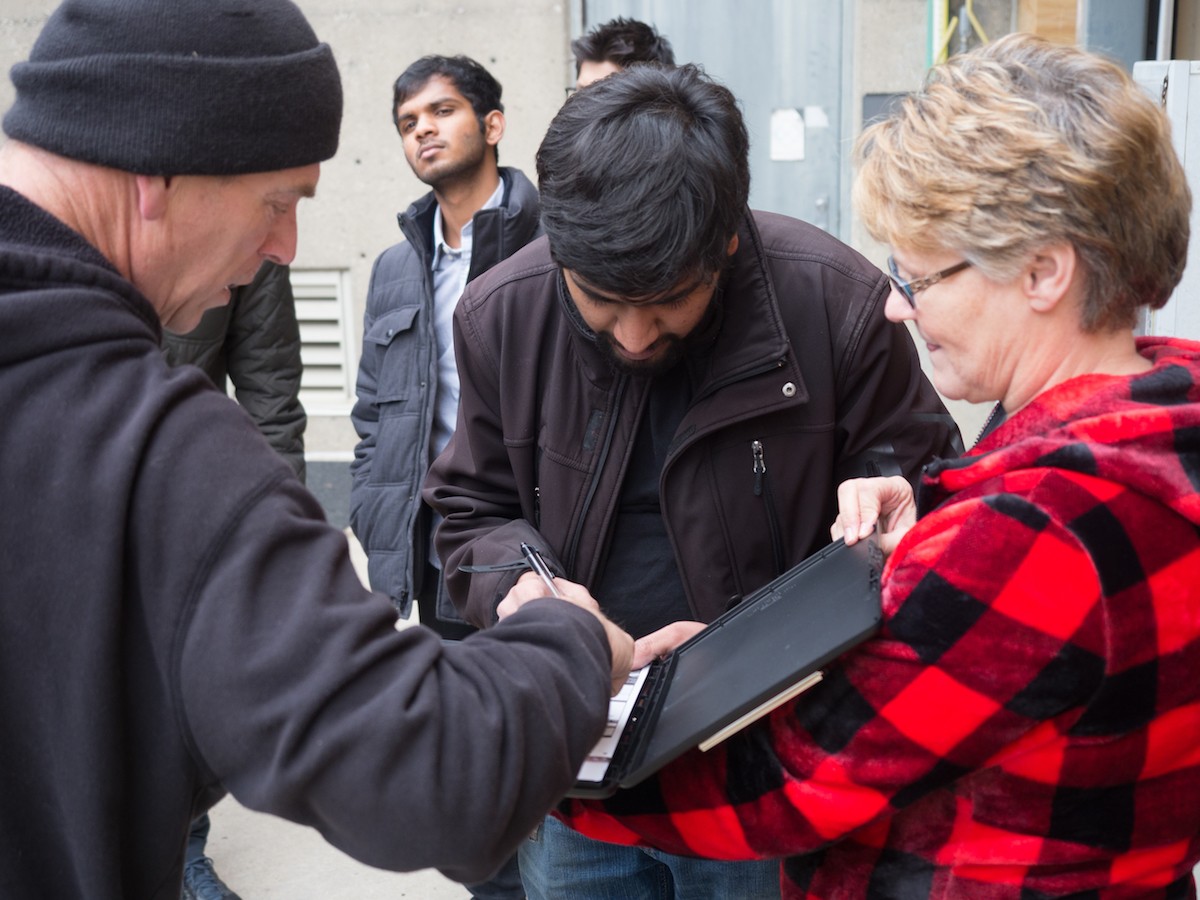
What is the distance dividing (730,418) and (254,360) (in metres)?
2.16

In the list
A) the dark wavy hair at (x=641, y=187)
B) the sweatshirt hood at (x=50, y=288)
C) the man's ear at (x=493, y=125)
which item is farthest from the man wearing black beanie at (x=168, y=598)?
the man's ear at (x=493, y=125)

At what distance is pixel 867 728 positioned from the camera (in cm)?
136

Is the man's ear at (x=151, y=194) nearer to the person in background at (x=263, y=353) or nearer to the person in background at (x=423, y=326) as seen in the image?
the person in background at (x=423, y=326)

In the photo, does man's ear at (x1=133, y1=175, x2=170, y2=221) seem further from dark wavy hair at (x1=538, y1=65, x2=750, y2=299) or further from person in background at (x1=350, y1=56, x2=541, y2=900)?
person in background at (x1=350, y1=56, x2=541, y2=900)

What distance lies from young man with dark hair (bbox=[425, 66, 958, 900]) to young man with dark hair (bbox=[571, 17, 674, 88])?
2145 millimetres

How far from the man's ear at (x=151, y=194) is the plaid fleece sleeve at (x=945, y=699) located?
0.85 metres

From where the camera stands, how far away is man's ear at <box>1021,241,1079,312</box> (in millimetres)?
1353

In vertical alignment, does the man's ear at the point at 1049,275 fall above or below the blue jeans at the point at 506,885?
above

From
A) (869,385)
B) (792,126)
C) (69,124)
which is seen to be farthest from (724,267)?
(792,126)

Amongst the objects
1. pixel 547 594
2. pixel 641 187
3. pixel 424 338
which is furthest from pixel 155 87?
pixel 424 338

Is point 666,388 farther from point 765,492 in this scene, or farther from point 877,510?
point 877,510

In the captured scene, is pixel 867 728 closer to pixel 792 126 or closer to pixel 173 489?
pixel 173 489

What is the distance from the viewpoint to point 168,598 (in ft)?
3.69

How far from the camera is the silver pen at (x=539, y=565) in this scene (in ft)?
6.18
